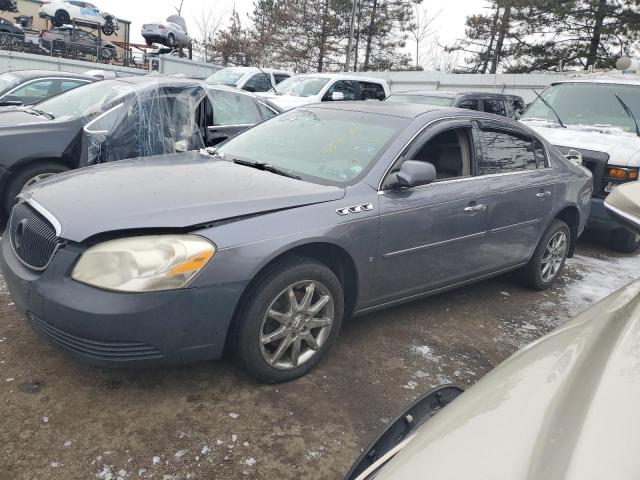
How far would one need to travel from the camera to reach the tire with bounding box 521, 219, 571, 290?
181 inches

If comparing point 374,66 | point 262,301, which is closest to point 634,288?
point 262,301

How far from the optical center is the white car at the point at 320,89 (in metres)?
10.8

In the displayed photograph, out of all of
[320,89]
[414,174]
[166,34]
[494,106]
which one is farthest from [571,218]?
Answer: [166,34]

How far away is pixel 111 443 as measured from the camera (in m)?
2.28

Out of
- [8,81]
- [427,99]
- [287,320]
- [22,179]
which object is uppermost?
[427,99]

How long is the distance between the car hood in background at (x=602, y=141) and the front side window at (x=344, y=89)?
5210 millimetres

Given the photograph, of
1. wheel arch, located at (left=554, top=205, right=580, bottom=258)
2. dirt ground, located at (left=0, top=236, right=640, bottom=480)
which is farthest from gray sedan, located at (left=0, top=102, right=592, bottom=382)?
wheel arch, located at (left=554, top=205, right=580, bottom=258)

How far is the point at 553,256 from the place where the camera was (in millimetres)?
4789

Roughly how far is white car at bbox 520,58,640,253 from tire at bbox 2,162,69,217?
212 inches

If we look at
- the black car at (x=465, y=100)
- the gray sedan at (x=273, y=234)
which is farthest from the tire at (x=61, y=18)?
the gray sedan at (x=273, y=234)

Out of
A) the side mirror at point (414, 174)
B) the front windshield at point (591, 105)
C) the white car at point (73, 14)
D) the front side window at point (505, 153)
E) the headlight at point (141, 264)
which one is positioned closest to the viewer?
the headlight at point (141, 264)

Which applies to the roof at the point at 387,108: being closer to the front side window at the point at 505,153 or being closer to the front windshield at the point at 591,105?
the front side window at the point at 505,153

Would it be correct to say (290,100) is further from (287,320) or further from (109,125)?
(287,320)

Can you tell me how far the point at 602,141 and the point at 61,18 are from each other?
83.5 feet
